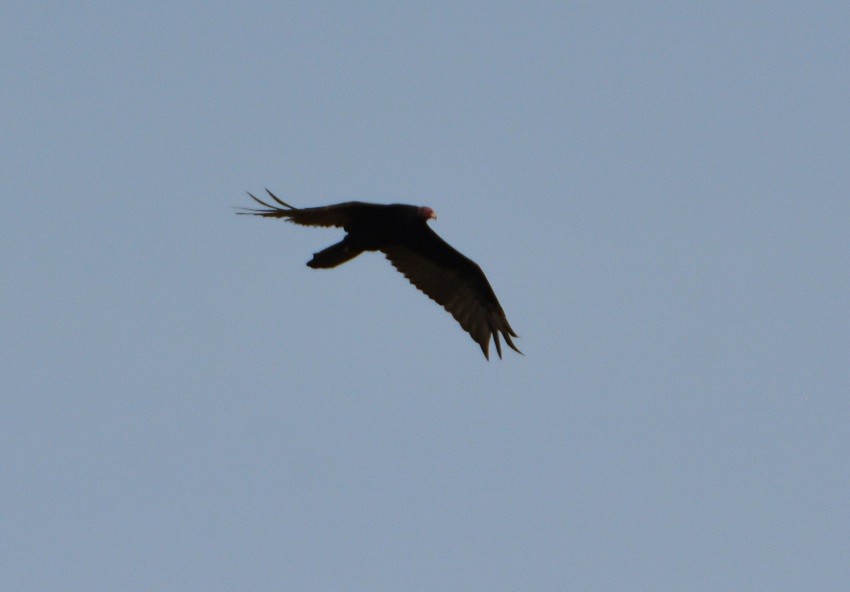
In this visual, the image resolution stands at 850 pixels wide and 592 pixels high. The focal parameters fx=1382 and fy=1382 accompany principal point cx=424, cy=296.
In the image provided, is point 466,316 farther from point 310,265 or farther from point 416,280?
point 310,265

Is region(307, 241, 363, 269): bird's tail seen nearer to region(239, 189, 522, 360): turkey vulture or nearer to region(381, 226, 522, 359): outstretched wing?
region(239, 189, 522, 360): turkey vulture

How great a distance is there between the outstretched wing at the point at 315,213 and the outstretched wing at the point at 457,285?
31.8 inches

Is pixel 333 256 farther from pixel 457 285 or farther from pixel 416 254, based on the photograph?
pixel 457 285

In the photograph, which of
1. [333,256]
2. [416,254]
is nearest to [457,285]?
[416,254]

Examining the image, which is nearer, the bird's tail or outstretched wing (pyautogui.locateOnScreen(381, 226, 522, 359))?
the bird's tail

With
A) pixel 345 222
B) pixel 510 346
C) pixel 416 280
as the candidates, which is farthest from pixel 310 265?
pixel 510 346

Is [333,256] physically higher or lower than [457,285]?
lower

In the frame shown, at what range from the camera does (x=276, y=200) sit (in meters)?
12.0

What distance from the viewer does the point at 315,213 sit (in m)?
12.1

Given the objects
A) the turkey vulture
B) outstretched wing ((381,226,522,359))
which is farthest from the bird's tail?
outstretched wing ((381,226,522,359))

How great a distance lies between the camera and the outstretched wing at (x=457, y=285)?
1300cm

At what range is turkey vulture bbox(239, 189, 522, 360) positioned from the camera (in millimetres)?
12180

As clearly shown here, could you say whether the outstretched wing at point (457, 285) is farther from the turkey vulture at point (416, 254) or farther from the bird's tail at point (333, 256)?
the bird's tail at point (333, 256)

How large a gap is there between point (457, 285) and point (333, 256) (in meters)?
1.52
